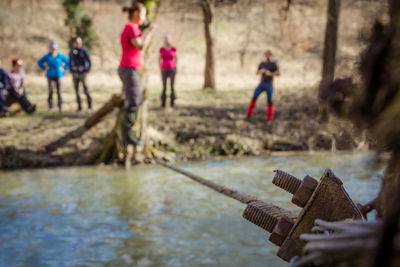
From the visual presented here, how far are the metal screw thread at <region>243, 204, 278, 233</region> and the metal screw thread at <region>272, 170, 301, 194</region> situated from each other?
0.13 meters

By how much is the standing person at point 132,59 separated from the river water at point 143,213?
4.19 ft

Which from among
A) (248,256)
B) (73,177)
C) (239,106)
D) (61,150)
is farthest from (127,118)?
(239,106)

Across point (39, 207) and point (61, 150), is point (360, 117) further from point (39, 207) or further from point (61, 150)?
point (61, 150)

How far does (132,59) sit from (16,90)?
21.0 ft

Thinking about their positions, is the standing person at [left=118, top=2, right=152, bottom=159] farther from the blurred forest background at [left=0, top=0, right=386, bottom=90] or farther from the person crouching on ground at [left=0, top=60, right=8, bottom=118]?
the blurred forest background at [left=0, top=0, right=386, bottom=90]

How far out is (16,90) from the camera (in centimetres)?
1378

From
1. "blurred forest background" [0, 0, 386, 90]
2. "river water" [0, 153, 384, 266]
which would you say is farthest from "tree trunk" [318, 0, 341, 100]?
"blurred forest background" [0, 0, 386, 90]

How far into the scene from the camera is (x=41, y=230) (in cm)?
695

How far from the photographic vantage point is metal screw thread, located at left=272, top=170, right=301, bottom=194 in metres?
2.08

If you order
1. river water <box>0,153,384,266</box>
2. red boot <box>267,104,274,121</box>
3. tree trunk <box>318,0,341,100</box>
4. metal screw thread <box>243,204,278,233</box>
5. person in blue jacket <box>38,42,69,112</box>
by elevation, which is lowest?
river water <box>0,153,384,266</box>

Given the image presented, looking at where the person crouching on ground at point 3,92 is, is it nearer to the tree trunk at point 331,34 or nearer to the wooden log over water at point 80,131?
the wooden log over water at point 80,131

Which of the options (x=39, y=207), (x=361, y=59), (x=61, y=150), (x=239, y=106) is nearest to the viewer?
(x=361, y=59)

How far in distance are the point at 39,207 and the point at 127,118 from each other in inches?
107

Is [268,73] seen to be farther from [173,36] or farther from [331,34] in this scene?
[173,36]
